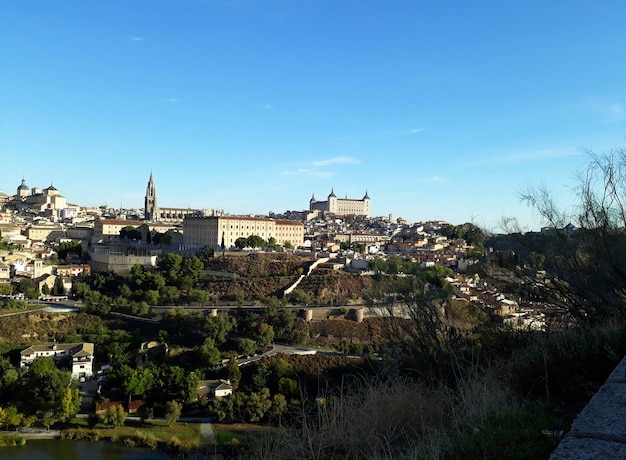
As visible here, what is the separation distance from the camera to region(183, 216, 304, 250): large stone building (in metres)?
46.0

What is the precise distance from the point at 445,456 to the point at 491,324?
2863mm

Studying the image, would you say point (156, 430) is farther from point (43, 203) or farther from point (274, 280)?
point (43, 203)

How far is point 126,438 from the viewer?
14.5 m

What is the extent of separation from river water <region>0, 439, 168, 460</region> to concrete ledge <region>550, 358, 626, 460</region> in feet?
42.7

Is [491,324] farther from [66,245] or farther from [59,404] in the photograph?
[66,245]

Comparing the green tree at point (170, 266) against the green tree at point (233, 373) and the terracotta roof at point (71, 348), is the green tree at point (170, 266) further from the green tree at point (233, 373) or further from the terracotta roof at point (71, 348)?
the green tree at point (233, 373)

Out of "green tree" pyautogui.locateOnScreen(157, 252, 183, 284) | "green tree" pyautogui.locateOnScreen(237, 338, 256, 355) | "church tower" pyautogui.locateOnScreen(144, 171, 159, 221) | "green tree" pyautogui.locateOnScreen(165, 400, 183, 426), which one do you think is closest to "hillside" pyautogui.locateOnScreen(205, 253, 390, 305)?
"green tree" pyautogui.locateOnScreen(157, 252, 183, 284)

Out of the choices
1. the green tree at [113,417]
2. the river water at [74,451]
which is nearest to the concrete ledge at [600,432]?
the river water at [74,451]

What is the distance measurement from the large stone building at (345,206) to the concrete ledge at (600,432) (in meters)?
95.9

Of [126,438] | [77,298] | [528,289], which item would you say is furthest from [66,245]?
[528,289]

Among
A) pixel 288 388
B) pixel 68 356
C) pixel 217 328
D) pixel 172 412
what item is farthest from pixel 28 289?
pixel 288 388

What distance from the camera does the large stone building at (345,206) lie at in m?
99.4

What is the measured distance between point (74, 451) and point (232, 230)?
33.2m

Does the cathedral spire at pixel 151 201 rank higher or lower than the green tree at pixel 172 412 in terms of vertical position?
higher
